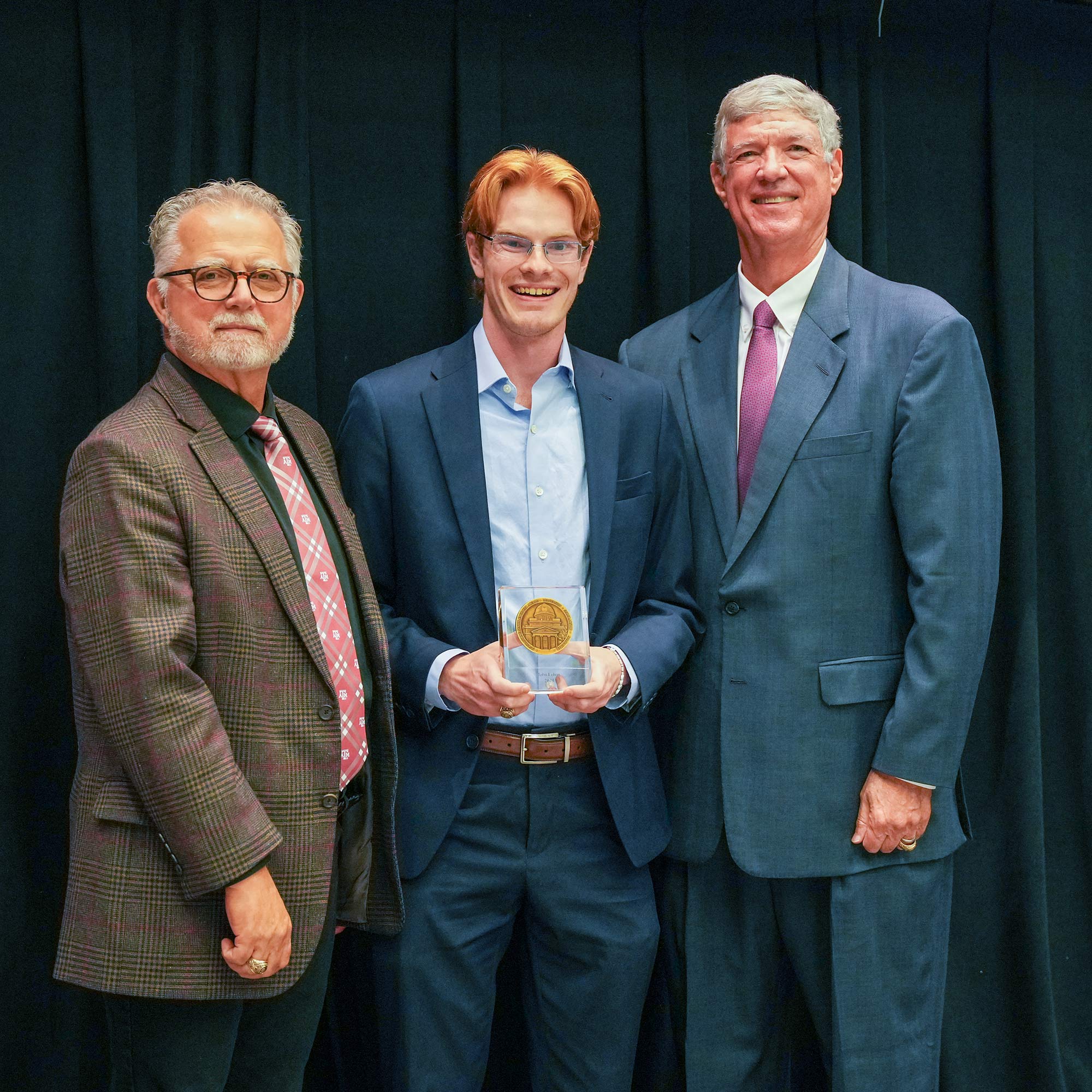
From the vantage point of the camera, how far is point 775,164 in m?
2.20

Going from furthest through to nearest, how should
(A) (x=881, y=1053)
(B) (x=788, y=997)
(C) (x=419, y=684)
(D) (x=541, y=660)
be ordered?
1. (B) (x=788, y=997)
2. (A) (x=881, y=1053)
3. (C) (x=419, y=684)
4. (D) (x=541, y=660)

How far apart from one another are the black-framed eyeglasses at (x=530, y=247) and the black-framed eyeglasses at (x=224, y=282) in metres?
0.41

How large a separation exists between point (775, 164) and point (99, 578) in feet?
4.73

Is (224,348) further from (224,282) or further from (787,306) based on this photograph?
(787,306)

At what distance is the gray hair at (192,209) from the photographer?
189 cm

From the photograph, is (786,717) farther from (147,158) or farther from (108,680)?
(147,158)

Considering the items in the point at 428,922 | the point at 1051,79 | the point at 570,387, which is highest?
the point at 1051,79

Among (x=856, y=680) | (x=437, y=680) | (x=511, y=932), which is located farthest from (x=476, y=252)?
(x=511, y=932)

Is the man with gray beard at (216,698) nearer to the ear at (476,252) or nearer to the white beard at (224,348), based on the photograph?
the white beard at (224,348)

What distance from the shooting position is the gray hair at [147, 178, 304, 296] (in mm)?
1892

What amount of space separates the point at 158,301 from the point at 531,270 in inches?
25.3

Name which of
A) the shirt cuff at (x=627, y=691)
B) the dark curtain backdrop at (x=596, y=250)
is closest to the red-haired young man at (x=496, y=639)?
the shirt cuff at (x=627, y=691)

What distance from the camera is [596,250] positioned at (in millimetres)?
2738

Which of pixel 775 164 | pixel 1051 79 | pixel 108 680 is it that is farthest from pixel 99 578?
pixel 1051 79
